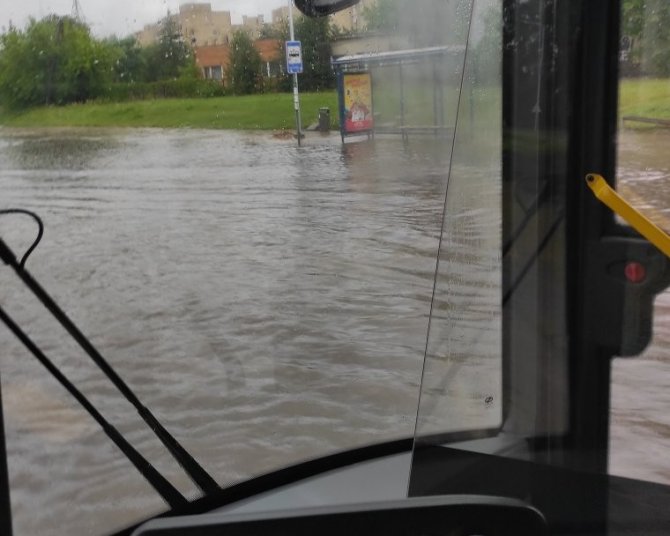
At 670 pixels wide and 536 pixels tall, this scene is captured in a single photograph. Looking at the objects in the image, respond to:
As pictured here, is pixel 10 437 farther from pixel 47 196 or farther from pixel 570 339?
pixel 570 339

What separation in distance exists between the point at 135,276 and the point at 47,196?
0.76 ft

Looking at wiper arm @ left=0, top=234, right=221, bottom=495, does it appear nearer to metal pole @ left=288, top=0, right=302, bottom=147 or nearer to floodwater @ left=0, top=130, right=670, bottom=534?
floodwater @ left=0, top=130, right=670, bottom=534

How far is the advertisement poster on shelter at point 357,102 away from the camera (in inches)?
67.2

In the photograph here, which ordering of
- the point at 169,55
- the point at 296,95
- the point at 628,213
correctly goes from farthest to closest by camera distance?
the point at 296,95 < the point at 169,55 < the point at 628,213

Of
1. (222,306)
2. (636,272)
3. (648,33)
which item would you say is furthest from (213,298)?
(648,33)

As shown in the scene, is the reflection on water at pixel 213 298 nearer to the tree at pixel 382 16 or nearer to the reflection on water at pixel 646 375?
the tree at pixel 382 16

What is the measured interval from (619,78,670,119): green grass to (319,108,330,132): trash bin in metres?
0.71

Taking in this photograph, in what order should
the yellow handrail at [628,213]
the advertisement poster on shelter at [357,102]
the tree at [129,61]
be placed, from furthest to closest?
the advertisement poster on shelter at [357,102]
the tree at [129,61]
the yellow handrail at [628,213]

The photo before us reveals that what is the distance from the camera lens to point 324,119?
174 cm

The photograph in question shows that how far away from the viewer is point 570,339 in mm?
1271

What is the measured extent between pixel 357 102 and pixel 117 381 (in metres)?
0.79

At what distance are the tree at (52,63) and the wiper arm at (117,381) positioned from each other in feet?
0.96

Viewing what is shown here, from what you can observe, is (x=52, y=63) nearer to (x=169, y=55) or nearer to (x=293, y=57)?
(x=169, y=55)

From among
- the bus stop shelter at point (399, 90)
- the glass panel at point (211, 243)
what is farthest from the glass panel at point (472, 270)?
the bus stop shelter at point (399, 90)
